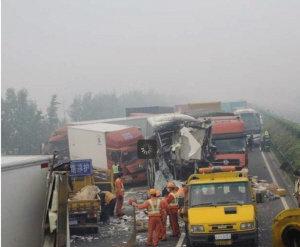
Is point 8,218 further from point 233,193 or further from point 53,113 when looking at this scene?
point 53,113

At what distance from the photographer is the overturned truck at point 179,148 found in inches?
830

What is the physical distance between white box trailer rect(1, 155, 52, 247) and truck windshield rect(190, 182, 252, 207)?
5326 millimetres

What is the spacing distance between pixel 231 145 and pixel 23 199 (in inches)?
721

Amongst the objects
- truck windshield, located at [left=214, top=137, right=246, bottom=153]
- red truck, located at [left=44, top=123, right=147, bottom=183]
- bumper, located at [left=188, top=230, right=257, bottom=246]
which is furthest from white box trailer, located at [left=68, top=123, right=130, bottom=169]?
bumper, located at [left=188, top=230, right=257, bottom=246]

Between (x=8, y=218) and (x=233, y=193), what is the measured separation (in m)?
7.05

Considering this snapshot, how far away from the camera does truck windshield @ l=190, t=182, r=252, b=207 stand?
1284 cm

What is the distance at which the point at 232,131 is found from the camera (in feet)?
82.8

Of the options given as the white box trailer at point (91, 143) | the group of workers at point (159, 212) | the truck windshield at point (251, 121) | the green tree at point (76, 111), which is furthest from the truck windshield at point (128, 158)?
the green tree at point (76, 111)

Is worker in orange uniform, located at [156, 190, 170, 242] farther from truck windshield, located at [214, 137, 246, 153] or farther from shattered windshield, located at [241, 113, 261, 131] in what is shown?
shattered windshield, located at [241, 113, 261, 131]

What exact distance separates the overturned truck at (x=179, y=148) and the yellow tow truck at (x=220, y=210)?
7.21 meters

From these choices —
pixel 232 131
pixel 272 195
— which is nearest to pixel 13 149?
pixel 232 131

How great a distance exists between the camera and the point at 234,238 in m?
12.0

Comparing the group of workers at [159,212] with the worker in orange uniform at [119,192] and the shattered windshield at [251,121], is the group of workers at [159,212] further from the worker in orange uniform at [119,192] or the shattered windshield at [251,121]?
the shattered windshield at [251,121]

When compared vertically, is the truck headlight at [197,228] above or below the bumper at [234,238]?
above
